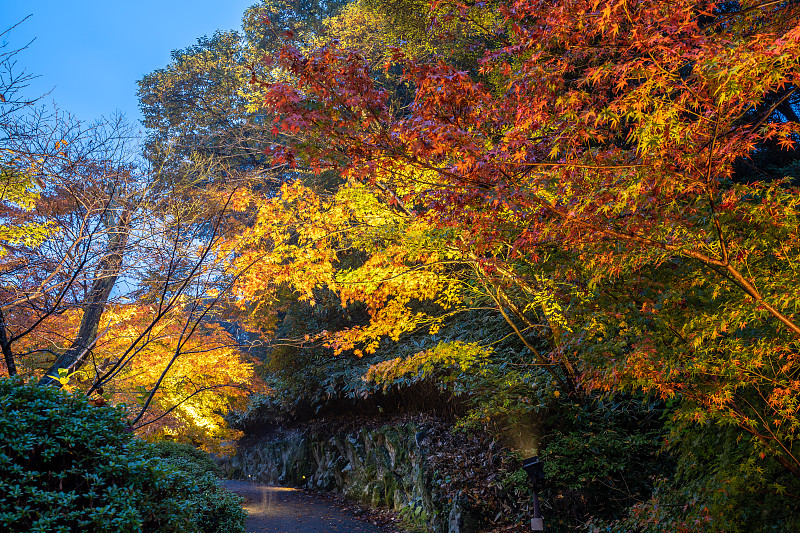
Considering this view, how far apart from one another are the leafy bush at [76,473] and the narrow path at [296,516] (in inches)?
266

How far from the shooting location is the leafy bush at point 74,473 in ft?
8.20

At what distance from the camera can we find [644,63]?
351cm

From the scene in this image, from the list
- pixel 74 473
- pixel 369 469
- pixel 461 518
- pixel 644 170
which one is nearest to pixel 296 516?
pixel 369 469

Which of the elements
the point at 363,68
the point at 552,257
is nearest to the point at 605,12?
the point at 363,68

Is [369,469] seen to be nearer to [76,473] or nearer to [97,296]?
[97,296]

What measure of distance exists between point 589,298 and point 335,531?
7074 mm

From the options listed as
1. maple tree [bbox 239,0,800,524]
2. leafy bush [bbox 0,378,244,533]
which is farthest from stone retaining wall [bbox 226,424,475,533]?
leafy bush [bbox 0,378,244,533]

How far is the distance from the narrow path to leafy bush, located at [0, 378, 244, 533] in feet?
22.1

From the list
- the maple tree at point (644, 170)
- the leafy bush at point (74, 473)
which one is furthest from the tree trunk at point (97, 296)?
the maple tree at point (644, 170)

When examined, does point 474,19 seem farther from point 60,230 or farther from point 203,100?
point 203,100

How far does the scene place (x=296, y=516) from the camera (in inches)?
409

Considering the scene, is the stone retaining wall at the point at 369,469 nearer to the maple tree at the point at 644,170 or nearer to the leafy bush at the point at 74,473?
the maple tree at the point at 644,170

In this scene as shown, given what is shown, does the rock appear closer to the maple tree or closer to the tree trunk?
the maple tree

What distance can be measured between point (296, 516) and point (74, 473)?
875cm
